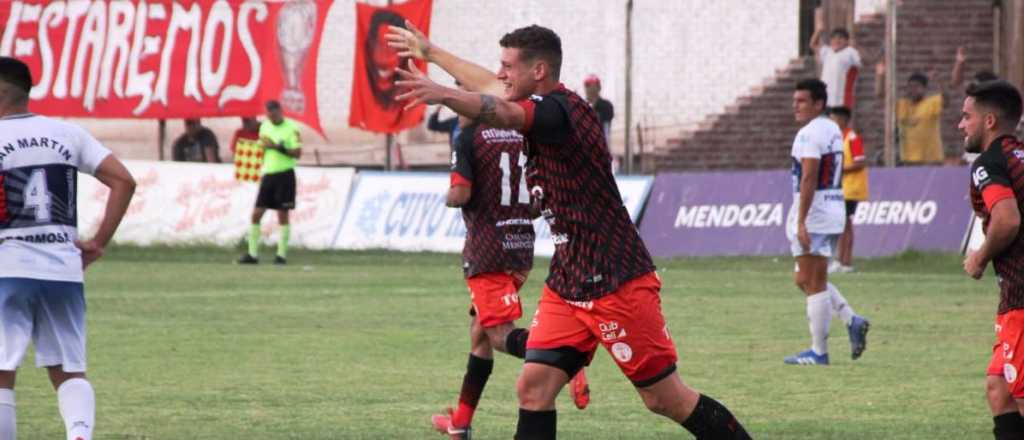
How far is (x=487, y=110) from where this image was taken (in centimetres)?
777

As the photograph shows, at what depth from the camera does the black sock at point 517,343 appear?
36.2 feet

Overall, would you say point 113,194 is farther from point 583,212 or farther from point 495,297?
Result: point 495,297

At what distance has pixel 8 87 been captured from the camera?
9.21 m

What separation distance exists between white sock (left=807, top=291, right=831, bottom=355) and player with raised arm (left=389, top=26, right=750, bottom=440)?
262 inches

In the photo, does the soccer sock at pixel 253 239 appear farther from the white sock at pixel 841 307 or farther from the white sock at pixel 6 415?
the white sock at pixel 6 415

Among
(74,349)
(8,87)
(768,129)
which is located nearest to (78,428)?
(74,349)

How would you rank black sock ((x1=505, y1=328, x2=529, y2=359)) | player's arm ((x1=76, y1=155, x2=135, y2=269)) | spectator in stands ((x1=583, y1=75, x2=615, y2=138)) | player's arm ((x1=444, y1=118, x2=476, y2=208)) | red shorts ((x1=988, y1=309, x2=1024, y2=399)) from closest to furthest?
red shorts ((x1=988, y1=309, x2=1024, y2=399)), player's arm ((x1=76, y1=155, x2=135, y2=269)), black sock ((x1=505, y1=328, x2=529, y2=359)), player's arm ((x1=444, y1=118, x2=476, y2=208)), spectator in stands ((x1=583, y1=75, x2=615, y2=138))

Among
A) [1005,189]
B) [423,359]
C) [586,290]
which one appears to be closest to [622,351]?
[586,290]

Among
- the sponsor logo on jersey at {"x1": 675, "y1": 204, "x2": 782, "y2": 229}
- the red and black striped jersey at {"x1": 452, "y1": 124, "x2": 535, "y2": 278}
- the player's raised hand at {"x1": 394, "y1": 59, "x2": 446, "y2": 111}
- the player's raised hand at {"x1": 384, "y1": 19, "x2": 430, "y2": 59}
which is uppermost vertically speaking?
the player's raised hand at {"x1": 384, "y1": 19, "x2": 430, "y2": 59}

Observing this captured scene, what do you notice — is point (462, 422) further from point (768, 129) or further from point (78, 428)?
point (768, 129)

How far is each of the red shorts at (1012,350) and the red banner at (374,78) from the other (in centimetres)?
2097

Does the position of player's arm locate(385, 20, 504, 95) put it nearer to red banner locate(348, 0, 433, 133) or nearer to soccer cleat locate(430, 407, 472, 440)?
soccer cleat locate(430, 407, 472, 440)

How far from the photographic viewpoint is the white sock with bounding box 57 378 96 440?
360 inches

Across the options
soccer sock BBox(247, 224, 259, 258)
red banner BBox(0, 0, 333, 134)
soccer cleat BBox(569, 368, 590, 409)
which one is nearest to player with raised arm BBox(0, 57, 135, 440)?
soccer cleat BBox(569, 368, 590, 409)
